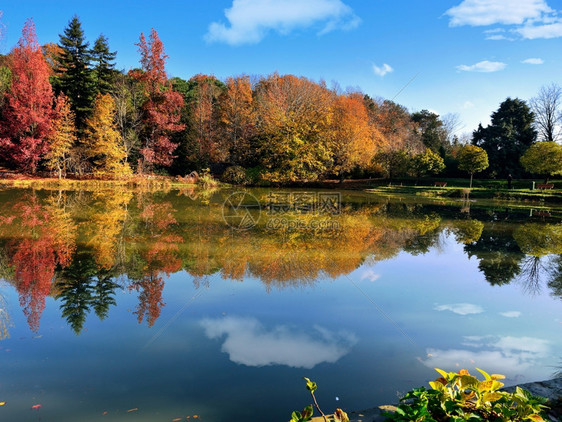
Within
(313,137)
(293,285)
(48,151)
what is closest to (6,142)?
(48,151)

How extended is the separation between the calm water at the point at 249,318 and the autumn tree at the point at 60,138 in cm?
1857

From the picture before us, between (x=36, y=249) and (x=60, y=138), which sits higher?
(x=60, y=138)

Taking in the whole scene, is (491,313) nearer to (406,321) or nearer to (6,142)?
(406,321)

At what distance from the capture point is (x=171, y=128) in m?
31.5

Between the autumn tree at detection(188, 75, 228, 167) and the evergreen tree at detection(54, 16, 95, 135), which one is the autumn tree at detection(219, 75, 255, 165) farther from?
the evergreen tree at detection(54, 16, 95, 135)

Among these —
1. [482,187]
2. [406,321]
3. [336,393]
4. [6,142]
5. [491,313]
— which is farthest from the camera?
[482,187]

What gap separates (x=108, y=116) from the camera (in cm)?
2791

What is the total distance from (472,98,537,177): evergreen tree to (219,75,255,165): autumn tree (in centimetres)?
2321

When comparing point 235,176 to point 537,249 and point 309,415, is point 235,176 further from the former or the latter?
point 309,415

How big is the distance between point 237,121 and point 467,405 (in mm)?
34373

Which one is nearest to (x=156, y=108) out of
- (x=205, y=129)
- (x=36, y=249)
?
(x=205, y=129)

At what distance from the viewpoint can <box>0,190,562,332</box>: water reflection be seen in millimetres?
5734

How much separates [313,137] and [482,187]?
19.2 metres

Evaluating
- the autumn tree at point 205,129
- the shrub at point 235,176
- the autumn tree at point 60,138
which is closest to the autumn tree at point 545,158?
the shrub at point 235,176
